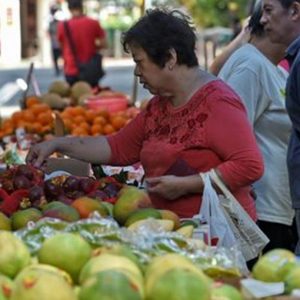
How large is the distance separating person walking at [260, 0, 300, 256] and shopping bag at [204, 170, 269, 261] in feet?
1.18

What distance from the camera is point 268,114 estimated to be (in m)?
4.23

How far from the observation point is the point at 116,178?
162 inches

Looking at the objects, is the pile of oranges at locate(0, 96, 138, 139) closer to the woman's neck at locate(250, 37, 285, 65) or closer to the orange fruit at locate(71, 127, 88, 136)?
the orange fruit at locate(71, 127, 88, 136)

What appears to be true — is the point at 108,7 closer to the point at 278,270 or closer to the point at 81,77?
the point at 81,77

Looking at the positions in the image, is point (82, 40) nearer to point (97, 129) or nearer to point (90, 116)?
point (90, 116)

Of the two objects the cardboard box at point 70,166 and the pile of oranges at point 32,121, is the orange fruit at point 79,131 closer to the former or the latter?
the pile of oranges at point 32,121

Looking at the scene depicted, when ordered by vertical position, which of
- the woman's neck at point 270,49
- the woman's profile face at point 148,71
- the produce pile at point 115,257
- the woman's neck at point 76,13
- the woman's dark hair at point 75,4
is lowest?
the woman's neck at point 76,13

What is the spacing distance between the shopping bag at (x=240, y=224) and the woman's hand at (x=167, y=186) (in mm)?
120

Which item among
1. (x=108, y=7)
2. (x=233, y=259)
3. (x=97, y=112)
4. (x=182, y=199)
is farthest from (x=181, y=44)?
(x=108, y=7)

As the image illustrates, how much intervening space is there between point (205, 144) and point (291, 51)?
74 centimetres

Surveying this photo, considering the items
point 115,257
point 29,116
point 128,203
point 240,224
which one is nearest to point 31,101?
point 29,116

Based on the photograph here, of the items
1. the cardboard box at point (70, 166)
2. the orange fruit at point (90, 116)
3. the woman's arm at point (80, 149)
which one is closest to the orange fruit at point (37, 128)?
the orange fruit at point (90, 116)

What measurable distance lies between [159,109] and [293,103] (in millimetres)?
554

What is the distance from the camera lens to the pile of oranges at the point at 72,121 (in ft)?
23.2
